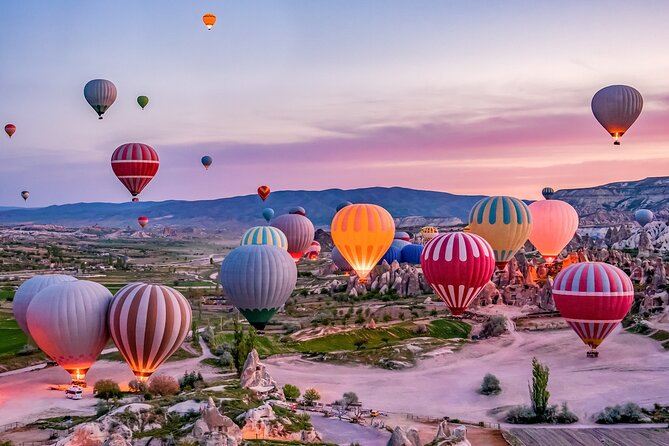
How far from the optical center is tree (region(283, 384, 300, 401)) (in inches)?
1524

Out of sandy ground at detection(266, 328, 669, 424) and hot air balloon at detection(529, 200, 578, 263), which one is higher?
hot air balloon at detection(529, 200, 578, 263)

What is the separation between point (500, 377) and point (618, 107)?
81.6 ft

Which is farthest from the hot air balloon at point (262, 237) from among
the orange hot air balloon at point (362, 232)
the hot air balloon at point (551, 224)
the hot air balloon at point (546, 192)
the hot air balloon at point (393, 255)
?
the hot air balloon at point (546, 192)

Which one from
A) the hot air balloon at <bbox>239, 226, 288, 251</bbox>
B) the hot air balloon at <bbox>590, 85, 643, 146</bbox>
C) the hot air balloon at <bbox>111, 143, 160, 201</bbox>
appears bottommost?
the hot air balloon at <bbox>239, 226, 288, 251</bbox>

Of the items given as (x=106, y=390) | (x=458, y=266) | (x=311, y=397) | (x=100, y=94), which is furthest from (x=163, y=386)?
(x=100, y=94)

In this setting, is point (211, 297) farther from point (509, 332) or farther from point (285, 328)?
point (509, 332)

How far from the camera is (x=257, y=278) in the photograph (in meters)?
46.2

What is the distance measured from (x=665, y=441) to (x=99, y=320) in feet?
85.4

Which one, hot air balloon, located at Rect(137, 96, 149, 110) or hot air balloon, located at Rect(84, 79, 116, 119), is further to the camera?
hot air balloon, located at Rect(137, 96, 149, 110)

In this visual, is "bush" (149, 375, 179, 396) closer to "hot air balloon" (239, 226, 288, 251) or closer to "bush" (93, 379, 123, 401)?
"bush" (93, 379, 123, 401)

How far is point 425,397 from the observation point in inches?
1593

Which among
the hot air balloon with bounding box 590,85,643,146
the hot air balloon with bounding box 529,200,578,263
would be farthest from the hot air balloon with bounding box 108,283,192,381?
the hot air balloon with bounding box 529,200,578,263

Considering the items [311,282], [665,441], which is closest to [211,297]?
[311,282]

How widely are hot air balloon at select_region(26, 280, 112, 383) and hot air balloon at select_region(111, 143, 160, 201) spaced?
23.0m
